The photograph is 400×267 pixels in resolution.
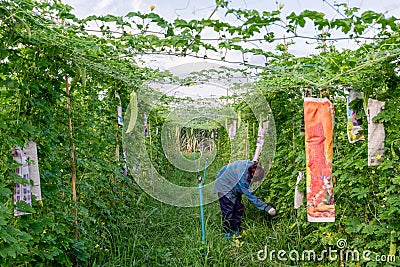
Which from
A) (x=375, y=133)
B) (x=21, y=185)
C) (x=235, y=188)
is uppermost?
(x=375, y=133)

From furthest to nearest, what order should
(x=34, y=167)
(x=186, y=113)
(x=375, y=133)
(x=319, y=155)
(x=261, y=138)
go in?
(x=186, y=113) → (x=261, y=138) → (x=375, y=133) → (x=319, y=155) → (x=34, y=167)

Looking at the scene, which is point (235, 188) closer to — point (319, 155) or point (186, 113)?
point (319, 155)

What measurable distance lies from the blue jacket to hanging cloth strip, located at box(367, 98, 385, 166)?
2.17m

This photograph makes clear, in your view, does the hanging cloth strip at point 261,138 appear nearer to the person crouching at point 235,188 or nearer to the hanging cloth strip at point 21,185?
the person crouching at point 235,188

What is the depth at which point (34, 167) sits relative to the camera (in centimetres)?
250

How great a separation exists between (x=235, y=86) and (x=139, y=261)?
103 inches

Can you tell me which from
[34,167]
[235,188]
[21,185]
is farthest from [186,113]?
[21,185]

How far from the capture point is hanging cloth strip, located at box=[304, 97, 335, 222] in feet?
9.31

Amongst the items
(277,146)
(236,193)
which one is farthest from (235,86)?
→ (236,193)

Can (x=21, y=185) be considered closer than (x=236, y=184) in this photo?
Yes

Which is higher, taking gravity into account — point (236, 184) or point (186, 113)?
point (186, 113)

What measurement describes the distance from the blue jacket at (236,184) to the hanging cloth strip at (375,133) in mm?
2172

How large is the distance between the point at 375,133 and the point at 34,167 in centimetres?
228

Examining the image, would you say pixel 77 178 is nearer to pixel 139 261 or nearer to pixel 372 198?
pixel 139 261
